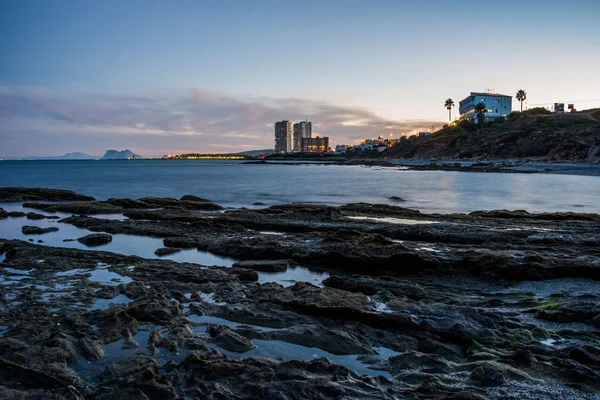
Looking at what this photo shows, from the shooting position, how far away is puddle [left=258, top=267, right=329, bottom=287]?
919 centimetres

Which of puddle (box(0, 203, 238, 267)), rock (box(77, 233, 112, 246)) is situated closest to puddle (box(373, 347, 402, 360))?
puddle (box(0, 203, 238, 267))

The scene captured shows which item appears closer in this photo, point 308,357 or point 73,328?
point 308,357

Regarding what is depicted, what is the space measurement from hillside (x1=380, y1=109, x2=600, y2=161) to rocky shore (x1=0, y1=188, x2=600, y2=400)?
71.0 metres

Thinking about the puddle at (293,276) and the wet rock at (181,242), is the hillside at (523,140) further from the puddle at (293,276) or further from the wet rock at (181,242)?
the wet rock at (181,242)

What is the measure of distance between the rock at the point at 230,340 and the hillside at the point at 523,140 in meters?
76.1

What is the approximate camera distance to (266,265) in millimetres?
10070

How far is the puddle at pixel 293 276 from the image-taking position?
919 cm

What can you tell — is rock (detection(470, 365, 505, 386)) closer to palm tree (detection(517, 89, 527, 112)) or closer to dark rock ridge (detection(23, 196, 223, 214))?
dark rock ridge (detection(23, 196, 223, 214))

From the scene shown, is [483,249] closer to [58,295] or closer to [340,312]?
[340,312]

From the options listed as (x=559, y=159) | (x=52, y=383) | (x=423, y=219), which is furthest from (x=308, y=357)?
(x=559, y=159)

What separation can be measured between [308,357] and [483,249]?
731 cm

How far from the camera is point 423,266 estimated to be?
9.27 metres

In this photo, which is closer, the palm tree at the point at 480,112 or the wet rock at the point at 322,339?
the wet rock at the point at 322,339

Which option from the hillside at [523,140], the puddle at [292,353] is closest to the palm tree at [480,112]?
the hillside at [523,140]
